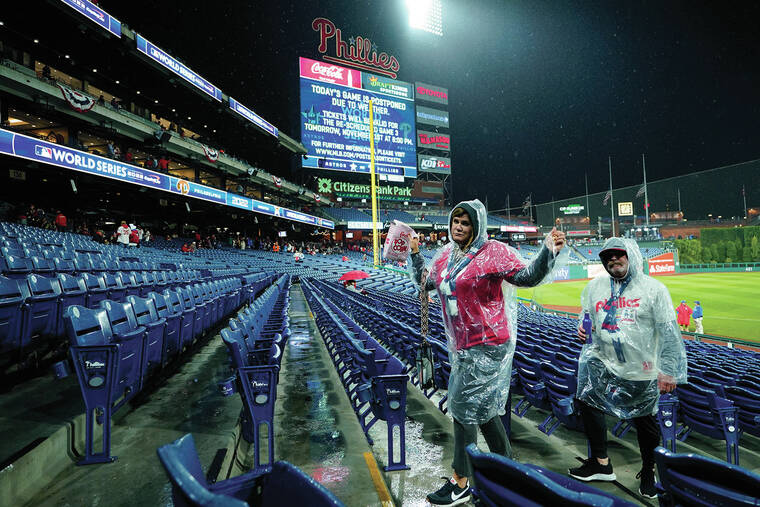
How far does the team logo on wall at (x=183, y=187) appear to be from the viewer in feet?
69.3

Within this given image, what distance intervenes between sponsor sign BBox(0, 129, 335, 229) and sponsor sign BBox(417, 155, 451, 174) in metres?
26.1

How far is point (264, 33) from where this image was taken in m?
34.7

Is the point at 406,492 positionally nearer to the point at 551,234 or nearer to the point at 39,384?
the point at 551,234

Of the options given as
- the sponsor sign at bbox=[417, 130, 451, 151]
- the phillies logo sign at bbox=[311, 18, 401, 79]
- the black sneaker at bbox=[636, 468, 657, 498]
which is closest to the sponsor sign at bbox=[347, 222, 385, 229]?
the sponsor sign at bbox=[417, 130, 451, 151]

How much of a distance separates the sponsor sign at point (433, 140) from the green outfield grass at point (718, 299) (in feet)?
77.7

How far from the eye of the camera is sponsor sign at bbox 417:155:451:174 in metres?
47.9

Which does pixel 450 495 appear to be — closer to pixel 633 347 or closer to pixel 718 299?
pixel 633 347

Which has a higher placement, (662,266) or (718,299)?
(662,266)

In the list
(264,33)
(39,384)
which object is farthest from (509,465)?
(264,33)

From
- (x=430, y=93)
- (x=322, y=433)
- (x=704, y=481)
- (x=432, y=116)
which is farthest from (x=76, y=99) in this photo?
(x=430, y=93)

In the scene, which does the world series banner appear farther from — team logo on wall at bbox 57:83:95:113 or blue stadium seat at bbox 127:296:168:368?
blue stadium seat at bbox 127:296:168:368

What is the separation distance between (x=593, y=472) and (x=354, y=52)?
47.8 m

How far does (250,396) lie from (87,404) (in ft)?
3.28

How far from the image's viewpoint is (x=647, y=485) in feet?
8.17
